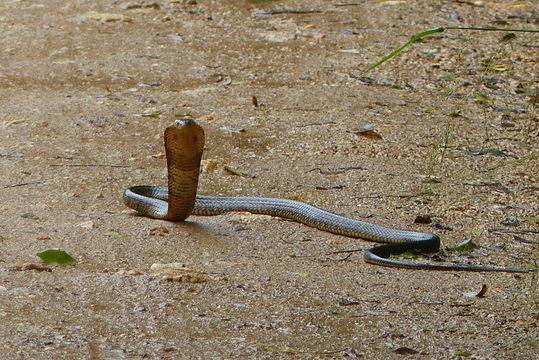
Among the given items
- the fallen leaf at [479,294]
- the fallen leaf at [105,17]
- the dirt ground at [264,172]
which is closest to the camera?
the dirt ground at [264,172]

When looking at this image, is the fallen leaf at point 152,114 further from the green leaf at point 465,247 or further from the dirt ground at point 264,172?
the green leaf at point 465,247

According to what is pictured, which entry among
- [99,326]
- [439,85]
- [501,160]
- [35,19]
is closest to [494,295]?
[99,326]

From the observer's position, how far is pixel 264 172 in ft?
19.6

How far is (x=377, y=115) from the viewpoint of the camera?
706 cm

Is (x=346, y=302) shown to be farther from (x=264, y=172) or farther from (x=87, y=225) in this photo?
(x=264, y=172)

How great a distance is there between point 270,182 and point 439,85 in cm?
249

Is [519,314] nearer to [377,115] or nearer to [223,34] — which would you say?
[377,115]

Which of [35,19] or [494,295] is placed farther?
[35,19]

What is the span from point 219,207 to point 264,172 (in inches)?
29.7

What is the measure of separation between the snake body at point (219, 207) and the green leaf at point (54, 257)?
2.77 ft

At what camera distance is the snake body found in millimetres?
4629

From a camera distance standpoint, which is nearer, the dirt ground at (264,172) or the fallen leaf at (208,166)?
the dirt ground at (264,172)

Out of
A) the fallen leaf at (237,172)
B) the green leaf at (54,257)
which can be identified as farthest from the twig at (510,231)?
the green leaf at (54,257)

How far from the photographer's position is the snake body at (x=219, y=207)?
4.63 m
